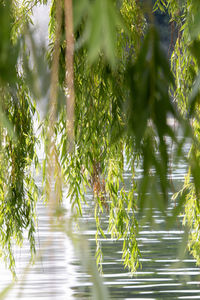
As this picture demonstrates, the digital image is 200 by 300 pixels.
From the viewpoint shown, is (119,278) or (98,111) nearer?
(98,111)

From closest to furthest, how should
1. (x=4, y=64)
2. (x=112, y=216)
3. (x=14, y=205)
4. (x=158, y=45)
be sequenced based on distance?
(x=158, y=45)
(x=4, y=64)
(x=14, y=205)
(x=112, y=216)

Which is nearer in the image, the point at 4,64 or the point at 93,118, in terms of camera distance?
the point at 4,64

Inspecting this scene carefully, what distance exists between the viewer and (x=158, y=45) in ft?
4.65

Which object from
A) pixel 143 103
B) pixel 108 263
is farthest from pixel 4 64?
pixel 108 263

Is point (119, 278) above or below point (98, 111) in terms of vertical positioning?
below

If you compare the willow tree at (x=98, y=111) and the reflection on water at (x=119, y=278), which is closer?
the willow tree at (x=98, y=111)

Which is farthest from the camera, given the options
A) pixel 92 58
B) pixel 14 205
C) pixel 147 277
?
pixel 147 277

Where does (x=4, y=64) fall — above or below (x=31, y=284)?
above

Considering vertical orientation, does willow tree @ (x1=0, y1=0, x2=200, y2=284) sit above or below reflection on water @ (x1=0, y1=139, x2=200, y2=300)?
above

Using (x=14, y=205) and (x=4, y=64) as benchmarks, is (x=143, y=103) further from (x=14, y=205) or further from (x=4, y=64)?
(x=14, y=205)

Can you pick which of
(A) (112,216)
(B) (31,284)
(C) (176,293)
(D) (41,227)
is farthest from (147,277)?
(A) (112,216)

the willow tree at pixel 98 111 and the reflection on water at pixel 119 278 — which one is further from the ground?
the willow tree at pixel 98 111

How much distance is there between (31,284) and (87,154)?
391 cm

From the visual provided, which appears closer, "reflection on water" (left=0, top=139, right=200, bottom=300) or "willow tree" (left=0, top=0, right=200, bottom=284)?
"willow tree" (left=0, top=0, right=200, bottom=284)
